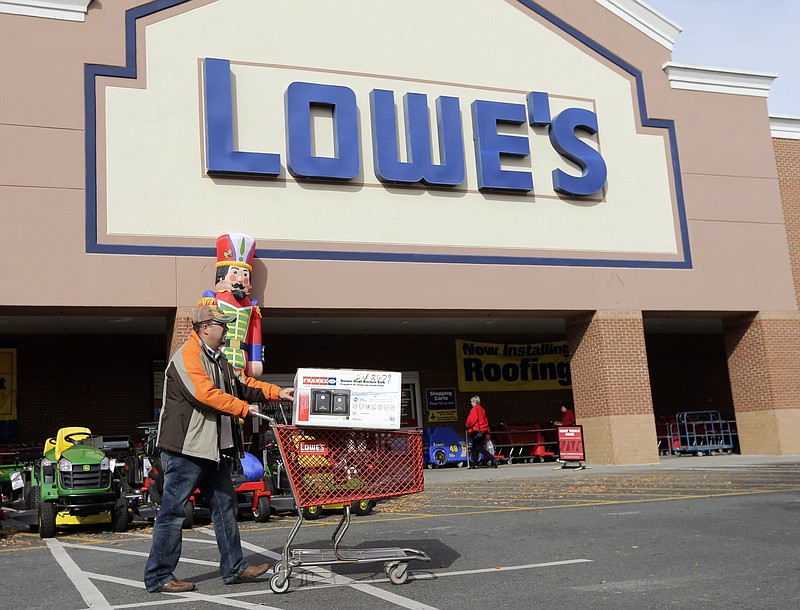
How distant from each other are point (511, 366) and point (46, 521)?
18.8 m

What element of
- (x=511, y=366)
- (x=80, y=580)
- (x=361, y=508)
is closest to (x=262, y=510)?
(x=361, y=508)

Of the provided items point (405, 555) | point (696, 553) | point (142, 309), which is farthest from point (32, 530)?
point (696, 553)

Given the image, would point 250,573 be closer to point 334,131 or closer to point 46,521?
point 46,521

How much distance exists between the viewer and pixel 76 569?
7.74 metres

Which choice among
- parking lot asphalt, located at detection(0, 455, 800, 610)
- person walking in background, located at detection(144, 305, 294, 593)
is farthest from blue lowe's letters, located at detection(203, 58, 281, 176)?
person walking in background, located at detection(144, 305, 294, 593)

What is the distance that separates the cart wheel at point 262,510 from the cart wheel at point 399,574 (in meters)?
→ 5.57

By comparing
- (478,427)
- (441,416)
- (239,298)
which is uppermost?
(239,298)

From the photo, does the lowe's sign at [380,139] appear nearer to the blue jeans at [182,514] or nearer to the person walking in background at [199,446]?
Result: the person walking in background at [199,446]

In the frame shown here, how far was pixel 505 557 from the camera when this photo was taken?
7387 mm

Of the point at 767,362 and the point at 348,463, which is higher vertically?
the point at 767,362

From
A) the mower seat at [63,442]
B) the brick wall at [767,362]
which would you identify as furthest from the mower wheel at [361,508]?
the brick wall at [767,362]

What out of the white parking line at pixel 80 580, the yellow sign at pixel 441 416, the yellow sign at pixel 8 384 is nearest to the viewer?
the white parking line at pixel 80 580

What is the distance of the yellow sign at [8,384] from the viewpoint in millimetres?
21578

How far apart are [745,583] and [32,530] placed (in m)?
9.75
